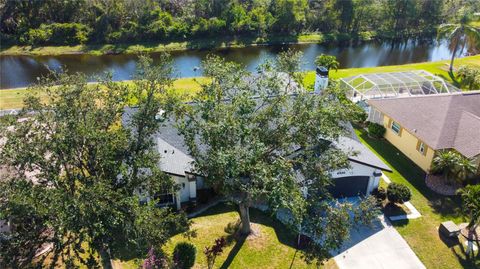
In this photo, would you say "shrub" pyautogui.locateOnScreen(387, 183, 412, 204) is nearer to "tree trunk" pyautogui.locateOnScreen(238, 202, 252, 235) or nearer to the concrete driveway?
the concrete driveway

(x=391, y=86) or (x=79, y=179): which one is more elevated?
(x=79, y=179)

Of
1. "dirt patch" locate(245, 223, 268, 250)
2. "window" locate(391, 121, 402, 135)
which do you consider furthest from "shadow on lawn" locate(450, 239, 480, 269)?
"window" locate(391, 121, 402, 135)

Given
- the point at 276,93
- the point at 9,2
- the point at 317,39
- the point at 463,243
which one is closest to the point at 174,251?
the point at 276,93

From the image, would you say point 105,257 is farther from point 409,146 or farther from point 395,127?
point 395,127

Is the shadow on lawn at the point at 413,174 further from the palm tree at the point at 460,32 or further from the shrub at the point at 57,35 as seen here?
the shrub at the point at 57,35

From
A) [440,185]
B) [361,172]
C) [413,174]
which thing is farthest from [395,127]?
[361,172]

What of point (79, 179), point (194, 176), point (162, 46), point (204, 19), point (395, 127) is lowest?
point (162, 46)

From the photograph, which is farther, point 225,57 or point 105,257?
point 225,57

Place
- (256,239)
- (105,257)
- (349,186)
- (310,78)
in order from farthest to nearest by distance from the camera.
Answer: (310,78) < (349,186) < (256,239) < (105,257)
